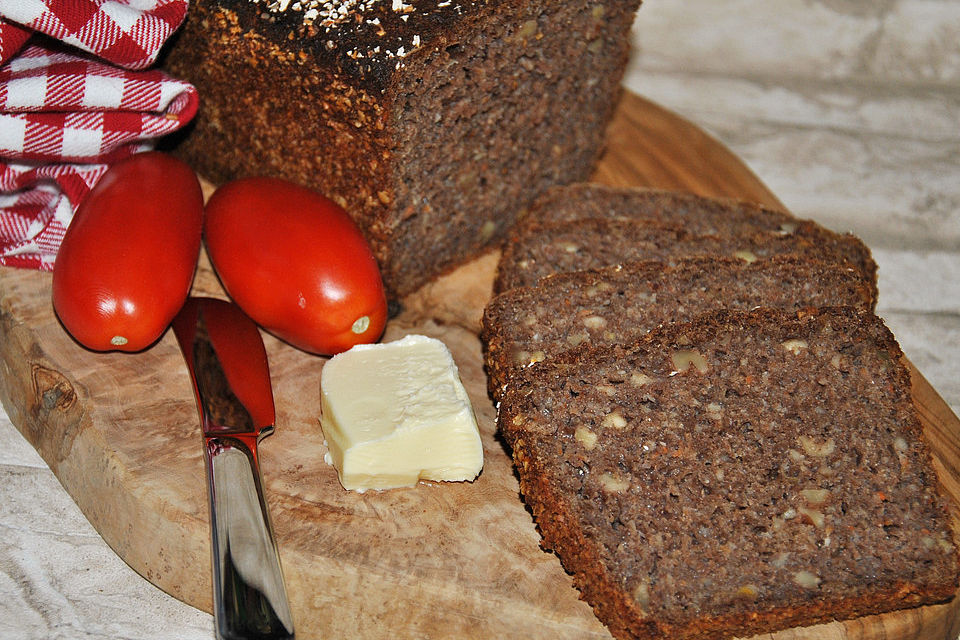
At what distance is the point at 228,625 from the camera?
6.85 ft

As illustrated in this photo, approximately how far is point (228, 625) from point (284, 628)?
0.38 ft

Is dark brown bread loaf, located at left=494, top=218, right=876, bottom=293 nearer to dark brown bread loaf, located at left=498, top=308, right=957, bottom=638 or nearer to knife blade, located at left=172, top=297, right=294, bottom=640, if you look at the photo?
dark brown bread loaf, located at left=498, top=308, right=957, bottom=638

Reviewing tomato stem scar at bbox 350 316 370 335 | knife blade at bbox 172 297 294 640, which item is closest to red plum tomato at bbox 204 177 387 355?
tomato stem scar at bbox 350 316 370 335

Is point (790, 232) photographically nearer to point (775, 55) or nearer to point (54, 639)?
point (775, 55)

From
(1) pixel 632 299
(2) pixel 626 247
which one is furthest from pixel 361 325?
(2) pixel 626 247

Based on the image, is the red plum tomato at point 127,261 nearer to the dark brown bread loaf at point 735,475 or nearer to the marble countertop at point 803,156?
the marble countertop at point 803,156

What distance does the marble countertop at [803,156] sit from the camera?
245cm

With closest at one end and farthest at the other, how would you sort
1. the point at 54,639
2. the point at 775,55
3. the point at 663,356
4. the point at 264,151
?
the point at 54,639 < the point at 663,356 < the point at 264,151 < the point at 775,55

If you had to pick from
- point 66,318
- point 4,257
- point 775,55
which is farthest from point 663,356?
point 775,55

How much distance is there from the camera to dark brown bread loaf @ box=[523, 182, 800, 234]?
3182 millimetres

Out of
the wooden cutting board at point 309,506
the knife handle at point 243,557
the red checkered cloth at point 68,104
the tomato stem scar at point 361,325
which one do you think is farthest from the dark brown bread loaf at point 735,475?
the red checkered cloth at point 68,104

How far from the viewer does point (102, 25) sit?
2766 mm

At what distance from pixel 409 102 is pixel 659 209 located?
0.98 meters

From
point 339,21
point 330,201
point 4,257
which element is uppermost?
point 339,21
